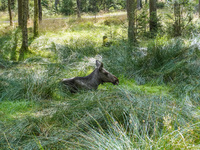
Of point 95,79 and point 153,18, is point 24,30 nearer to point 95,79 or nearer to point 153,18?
point 95,79

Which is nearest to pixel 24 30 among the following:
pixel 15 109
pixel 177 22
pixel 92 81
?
pixel 92 81

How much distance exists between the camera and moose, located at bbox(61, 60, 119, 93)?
484 cm

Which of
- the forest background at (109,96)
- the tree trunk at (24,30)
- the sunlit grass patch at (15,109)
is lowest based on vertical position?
the sunlit grass patch at (15,109)

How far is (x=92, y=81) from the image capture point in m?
4.88

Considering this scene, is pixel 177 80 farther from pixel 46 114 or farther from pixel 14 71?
pixel 14 71

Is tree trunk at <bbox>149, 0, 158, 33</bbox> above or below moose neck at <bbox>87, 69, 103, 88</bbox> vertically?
above

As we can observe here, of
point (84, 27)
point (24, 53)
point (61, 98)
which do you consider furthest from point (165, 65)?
point (84, 27)

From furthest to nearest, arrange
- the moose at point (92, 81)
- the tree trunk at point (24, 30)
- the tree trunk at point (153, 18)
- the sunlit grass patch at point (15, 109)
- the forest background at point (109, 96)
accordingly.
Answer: the tree trunk at point (153, 18), the tree trunk at point (24, 30), the moose at point (92, 81), the sunlit grass patch at point (15, 109), the forest background at point (109, 96)

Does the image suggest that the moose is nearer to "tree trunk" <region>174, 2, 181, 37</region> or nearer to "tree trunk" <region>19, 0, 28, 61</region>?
"tree trunk" <region>19, 0, 28, 61</region>

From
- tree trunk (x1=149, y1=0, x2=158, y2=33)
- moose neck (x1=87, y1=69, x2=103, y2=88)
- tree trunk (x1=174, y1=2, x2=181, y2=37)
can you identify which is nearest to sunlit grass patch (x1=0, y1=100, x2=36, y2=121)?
moose neck (x1=87, y1=69, x2=103, y2=88)

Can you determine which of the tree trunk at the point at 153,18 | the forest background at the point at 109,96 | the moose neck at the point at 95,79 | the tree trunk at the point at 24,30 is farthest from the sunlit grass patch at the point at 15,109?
the tree trunk at the point at 153,18

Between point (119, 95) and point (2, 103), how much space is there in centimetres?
212

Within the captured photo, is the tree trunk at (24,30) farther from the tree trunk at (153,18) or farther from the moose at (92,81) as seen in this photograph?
the tree trunk at (153,18)

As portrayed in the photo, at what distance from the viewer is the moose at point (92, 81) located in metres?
4.84
